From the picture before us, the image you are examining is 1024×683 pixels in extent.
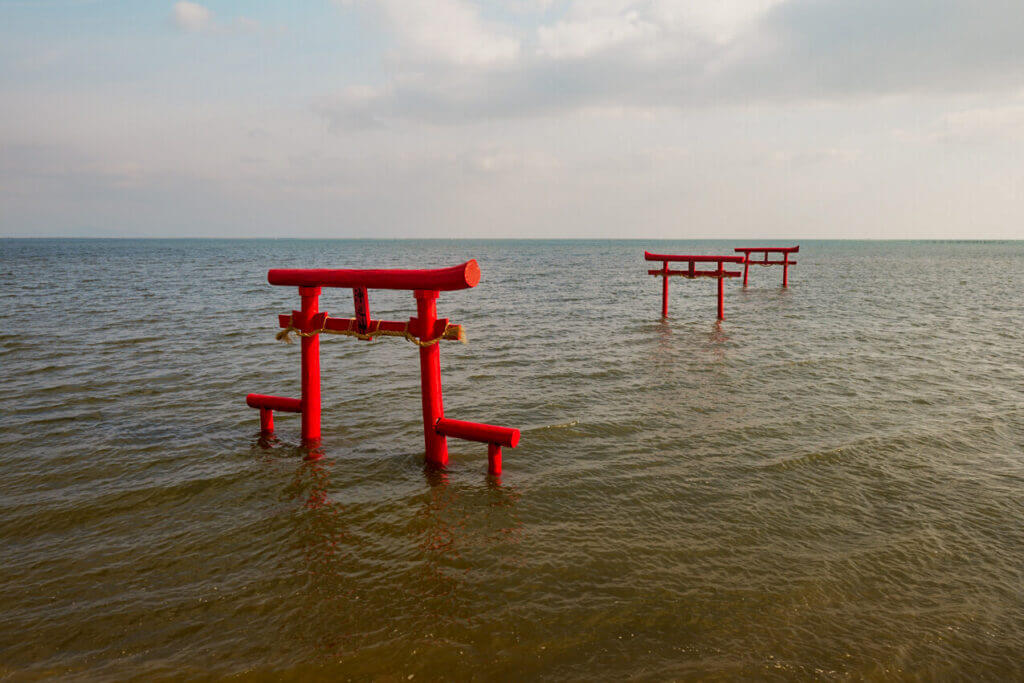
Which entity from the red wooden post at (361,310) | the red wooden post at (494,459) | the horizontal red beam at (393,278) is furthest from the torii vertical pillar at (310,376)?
the red wooden post at (494,459)

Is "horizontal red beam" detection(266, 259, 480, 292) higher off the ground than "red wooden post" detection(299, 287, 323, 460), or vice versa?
"horizontal red beam" detection(266, 259, 480, 292)

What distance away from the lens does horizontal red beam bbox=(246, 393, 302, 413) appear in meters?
8.87

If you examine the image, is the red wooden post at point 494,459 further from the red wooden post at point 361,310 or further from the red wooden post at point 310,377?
the red wooden post at point 310,377

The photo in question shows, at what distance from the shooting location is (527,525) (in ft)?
21.4

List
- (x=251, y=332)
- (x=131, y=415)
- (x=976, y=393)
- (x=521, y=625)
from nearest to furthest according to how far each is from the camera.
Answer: (x=521, y=625) → (x=131, y=415) → (x=976, y=393) → (x=251, y=332)

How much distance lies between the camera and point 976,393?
1166 centimetres

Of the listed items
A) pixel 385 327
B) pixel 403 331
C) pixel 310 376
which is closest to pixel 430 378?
pixel 403 331

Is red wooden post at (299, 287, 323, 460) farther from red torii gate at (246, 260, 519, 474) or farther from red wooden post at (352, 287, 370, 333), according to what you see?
red wooden post at (352, 287, 370, 333)

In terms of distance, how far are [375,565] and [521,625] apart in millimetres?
1657

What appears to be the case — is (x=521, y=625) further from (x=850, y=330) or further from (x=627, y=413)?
(x=850, y=330)

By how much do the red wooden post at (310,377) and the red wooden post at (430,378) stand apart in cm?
167

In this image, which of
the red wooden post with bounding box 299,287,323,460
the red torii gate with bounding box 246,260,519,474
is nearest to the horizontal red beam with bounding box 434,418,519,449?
the red torii gate with bounding box 246,260,519,474

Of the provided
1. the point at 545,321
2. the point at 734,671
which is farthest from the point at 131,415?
the point at 545,321

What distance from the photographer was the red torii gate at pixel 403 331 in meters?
7.23
